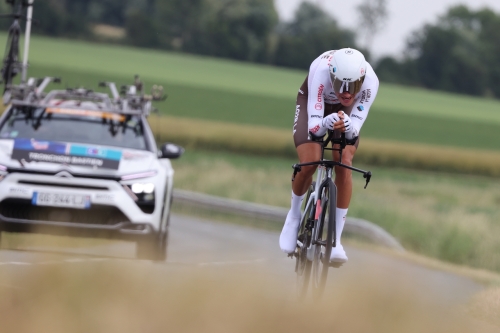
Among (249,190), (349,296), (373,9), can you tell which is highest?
(373,9)

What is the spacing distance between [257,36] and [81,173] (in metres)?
91.4

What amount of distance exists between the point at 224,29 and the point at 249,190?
72955mm

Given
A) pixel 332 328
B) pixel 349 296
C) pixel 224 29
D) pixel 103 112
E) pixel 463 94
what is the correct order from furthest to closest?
pixel 463 94, pixel 224 29, pixel 103 112, pixel 349 296, pixel 332 328

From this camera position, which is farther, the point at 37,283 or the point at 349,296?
the point at 349,296

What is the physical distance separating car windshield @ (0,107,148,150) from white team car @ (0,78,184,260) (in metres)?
0.01

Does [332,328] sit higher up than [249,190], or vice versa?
[332,328]

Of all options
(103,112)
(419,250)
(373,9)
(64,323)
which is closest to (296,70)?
(373,9)

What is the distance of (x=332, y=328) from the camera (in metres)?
5.91

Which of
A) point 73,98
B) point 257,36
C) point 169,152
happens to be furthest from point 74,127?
point 257,36

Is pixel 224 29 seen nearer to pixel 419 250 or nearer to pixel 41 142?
pixel 419 250

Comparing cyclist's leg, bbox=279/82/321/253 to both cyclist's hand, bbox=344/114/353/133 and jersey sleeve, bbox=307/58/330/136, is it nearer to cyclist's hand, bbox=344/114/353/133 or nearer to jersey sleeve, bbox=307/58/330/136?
jersey sleeve, bbox=307/58/330/136

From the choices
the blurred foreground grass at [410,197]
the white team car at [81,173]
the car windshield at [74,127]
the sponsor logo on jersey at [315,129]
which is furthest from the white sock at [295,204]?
the blurred foreground grass at [410,197]

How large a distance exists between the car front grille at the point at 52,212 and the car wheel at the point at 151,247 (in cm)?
56

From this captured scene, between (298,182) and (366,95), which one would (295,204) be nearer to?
(298,182)
